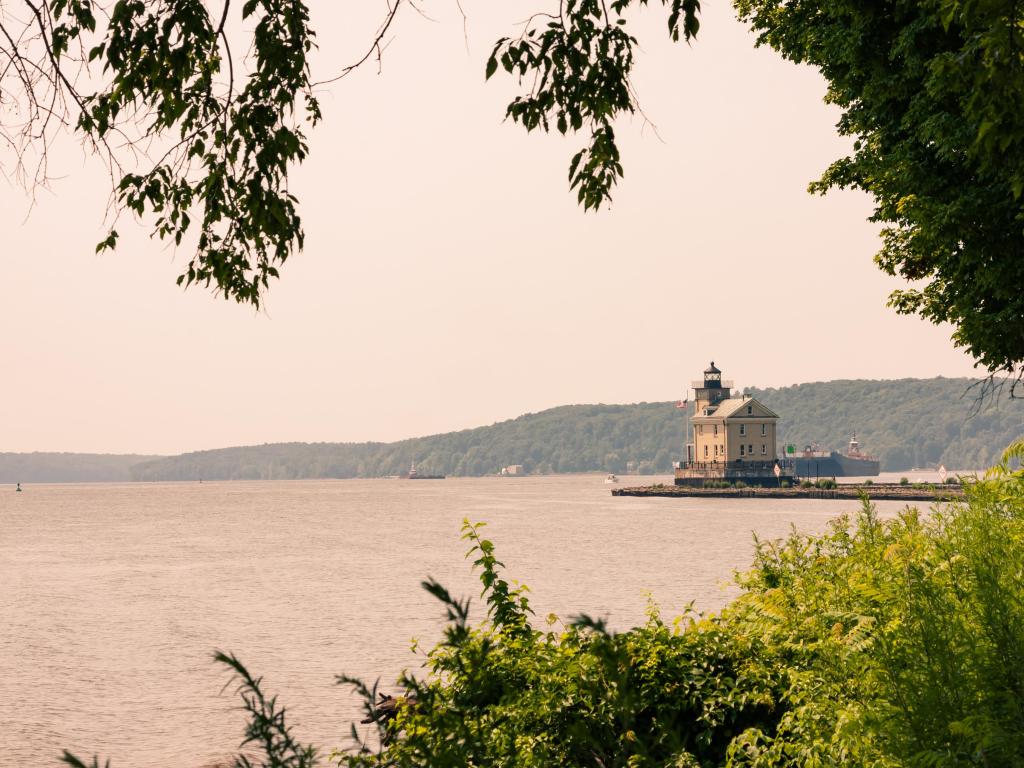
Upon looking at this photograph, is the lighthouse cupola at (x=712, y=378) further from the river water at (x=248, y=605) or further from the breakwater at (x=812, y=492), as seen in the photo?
the river water at (x=248, y=605)

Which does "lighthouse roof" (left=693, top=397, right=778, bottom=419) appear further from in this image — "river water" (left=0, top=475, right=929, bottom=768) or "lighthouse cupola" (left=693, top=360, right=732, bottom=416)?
"river water" (left=0, top=475, right=929, bottom=768)

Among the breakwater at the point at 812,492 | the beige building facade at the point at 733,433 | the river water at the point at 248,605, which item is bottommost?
the river water at the point at 248,605

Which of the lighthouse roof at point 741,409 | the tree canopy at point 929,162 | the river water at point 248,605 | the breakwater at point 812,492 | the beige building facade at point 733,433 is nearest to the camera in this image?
the tree canopy at point 929,162

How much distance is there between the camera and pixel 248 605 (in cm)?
4109

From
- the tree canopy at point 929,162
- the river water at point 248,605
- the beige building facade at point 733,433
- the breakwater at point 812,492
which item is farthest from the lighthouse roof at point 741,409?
the tree canopy at point 929,162

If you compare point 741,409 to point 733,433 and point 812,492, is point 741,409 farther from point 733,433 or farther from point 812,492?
point 812,492

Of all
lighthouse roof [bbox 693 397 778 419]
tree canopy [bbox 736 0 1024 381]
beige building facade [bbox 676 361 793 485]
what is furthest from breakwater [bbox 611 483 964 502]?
tree canopy [bbox 736 0 1024 381]

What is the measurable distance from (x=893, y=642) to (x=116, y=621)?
118 feet

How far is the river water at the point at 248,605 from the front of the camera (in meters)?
21.8

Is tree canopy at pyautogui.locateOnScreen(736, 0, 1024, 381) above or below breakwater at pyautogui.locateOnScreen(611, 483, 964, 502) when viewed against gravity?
above

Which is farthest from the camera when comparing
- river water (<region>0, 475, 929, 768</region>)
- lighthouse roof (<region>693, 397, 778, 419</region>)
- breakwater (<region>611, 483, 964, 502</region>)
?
lighthouse roof (<region>693, 397, 778, 419</region>)

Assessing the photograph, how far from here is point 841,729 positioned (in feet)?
20.3

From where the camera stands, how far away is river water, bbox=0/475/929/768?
21828 millimetres

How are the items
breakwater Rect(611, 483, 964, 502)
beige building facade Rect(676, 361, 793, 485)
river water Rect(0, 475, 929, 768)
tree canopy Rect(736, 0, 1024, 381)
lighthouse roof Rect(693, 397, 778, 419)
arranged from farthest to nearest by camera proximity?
beige building facade Rect(676, 361, 793, 485), lighthouse roof Rect(693, 397, 778, 419), breakwater Rect(611, 483, 964, 502), river water Rect(0, 475, 929, 768), tree canopy Rect(736, 0, 1024, 381)
